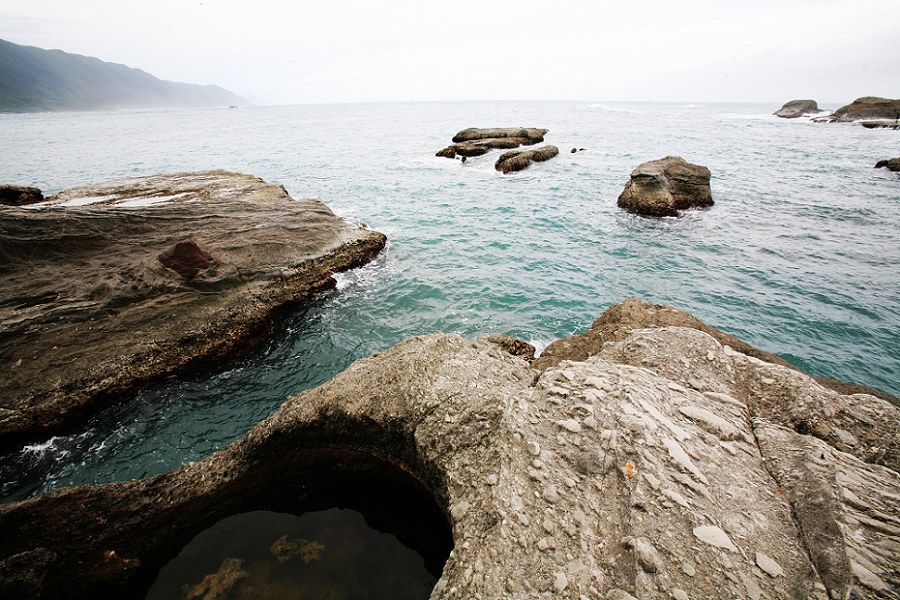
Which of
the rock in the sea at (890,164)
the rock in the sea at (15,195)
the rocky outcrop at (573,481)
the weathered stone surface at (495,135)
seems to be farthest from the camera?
the weathered stone surface at (495,135)

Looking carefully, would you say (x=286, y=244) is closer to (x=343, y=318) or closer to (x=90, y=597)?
(x=343, y=318)

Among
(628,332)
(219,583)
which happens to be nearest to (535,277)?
(628,332)

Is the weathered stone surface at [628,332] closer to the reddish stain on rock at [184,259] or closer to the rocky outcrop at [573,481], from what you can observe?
the rocky outcrop at [573,481]

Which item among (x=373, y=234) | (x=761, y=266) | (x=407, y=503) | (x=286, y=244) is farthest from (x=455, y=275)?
(x=761, y=266)

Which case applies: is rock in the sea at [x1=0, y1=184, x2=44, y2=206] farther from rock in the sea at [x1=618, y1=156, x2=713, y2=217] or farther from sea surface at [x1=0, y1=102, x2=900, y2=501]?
rock in the sea at [x1=618, y1=156, x2=713, y2=217]

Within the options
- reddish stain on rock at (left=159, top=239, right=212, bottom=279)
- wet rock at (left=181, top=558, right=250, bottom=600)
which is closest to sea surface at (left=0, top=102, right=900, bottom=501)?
reddish stain on rock at (left=159, top=239, right=212, bottom=279)

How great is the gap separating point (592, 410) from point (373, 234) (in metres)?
14.0

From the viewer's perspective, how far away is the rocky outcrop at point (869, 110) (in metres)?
79.8

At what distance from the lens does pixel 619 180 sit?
3120 centimetres

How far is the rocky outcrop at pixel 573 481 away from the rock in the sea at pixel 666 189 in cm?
1928

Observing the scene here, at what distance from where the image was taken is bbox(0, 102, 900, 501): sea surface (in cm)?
838

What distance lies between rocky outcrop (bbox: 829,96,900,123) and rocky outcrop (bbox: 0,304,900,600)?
125 meters

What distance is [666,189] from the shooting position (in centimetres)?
2286

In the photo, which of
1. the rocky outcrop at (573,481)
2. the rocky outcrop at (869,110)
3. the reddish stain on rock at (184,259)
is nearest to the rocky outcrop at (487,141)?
the reddish stain on rock at (184,259)
